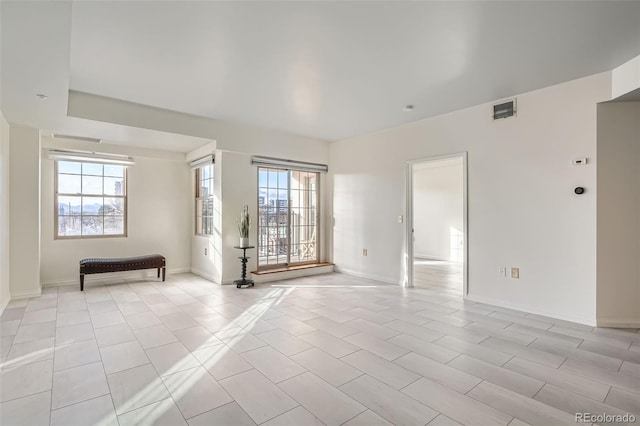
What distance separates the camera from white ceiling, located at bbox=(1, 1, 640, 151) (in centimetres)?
227

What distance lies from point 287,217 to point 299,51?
3745 millimetres

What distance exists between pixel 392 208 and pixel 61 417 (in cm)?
477

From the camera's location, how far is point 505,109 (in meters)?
4.04

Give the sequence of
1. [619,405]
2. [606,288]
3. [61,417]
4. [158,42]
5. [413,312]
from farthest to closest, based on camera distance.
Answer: [413,312]
[606,288]
[158,42]
[619,405]
[61,417]

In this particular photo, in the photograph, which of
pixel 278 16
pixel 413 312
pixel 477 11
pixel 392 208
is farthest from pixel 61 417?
pixel 392 208

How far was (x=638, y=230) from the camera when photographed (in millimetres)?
3393

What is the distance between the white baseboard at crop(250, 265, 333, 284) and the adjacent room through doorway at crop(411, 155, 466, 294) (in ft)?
7.42

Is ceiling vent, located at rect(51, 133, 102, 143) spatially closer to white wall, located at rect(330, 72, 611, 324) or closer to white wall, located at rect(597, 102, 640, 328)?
white wall, located at rect(330, 72, 611, 324)

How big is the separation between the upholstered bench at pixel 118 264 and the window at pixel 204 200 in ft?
3.19

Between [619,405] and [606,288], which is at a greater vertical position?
[606,288]

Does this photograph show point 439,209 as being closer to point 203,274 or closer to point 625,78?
point 625,78

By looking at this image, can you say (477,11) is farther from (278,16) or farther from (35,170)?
→ (35,170)

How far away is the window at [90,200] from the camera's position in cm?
530

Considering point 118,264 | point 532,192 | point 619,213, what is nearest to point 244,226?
point 118,264
